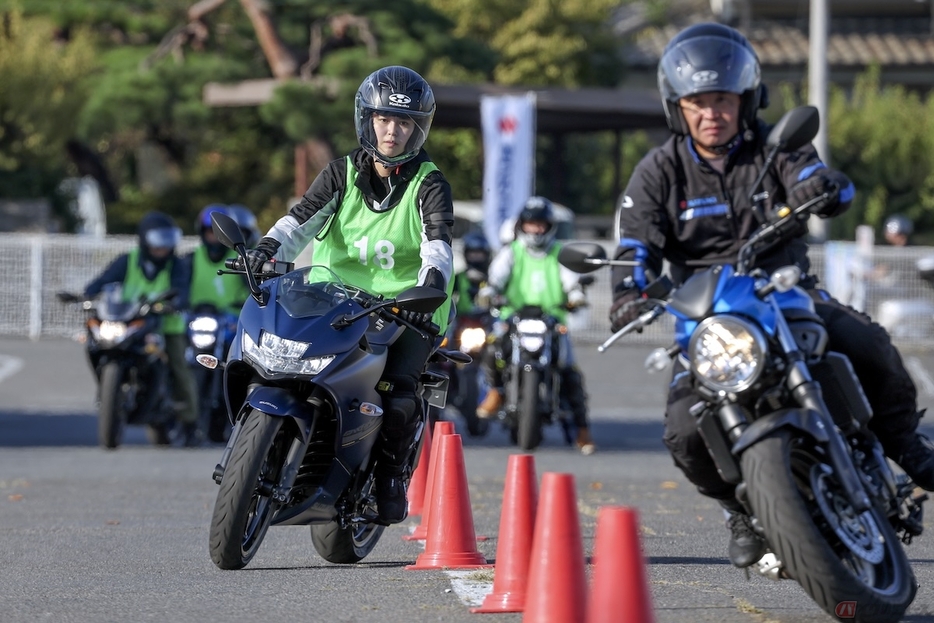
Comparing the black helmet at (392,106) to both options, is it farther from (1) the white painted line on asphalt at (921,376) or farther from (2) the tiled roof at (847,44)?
(2) the tiled roof at (847,44)

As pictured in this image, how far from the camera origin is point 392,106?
7.57 meters

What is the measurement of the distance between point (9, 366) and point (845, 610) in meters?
18.9

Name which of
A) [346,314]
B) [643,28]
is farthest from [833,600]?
[643,28]

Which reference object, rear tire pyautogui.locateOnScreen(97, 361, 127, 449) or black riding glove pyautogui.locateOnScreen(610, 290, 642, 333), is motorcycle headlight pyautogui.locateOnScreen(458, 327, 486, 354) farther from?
black riding glove pyautogui.locateOnScreen(610, 290, 642, 333)

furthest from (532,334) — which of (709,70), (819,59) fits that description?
(819,59)

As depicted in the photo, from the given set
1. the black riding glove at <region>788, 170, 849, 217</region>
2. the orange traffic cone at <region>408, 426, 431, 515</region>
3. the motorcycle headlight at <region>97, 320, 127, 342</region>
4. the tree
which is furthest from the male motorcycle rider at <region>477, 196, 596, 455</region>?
the tree

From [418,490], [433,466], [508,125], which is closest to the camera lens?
[433,466]

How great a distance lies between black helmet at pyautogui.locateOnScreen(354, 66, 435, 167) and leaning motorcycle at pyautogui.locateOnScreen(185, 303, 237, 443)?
296 inches

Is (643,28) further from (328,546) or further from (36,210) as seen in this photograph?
(328,546)

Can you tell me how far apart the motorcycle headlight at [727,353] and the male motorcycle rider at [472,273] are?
10.1 meters

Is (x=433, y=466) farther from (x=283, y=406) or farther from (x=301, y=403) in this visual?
(x=283, y=406)

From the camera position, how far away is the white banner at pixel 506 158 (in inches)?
994

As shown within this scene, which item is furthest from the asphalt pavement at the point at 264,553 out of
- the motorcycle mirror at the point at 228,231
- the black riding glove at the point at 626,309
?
the motorcycle mirror at the point at 228,231

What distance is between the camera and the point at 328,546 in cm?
743
